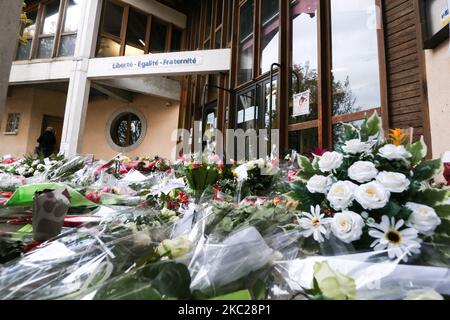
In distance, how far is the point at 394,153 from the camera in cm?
74

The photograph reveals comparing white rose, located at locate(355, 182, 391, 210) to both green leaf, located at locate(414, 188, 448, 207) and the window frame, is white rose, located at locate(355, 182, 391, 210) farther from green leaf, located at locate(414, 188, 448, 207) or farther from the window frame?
the window frame

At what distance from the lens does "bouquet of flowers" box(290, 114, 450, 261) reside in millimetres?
648

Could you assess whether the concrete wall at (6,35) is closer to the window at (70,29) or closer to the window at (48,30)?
the window at (70,29)

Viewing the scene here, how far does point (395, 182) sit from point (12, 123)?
11.5 meters

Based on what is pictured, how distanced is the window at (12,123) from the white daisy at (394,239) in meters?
11.2

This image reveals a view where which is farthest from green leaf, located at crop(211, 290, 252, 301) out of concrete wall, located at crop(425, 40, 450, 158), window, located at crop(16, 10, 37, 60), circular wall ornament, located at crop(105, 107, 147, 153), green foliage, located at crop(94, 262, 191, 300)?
window, located at crop(16, 10, 37, 60)

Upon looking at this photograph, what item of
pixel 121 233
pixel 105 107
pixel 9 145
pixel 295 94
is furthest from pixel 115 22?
pixel 121 233

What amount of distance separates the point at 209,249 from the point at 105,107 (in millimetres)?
9582

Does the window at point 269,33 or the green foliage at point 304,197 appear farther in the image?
the window at point 269,33

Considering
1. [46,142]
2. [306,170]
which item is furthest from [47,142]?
[306,170]

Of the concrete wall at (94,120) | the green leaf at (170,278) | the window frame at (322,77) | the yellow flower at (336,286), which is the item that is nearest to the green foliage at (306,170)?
the yellow flower at (336,286)

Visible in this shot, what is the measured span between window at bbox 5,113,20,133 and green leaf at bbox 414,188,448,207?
11.3m

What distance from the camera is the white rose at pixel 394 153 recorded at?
74 cm

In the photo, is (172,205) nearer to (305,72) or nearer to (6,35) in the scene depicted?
(6,35)
